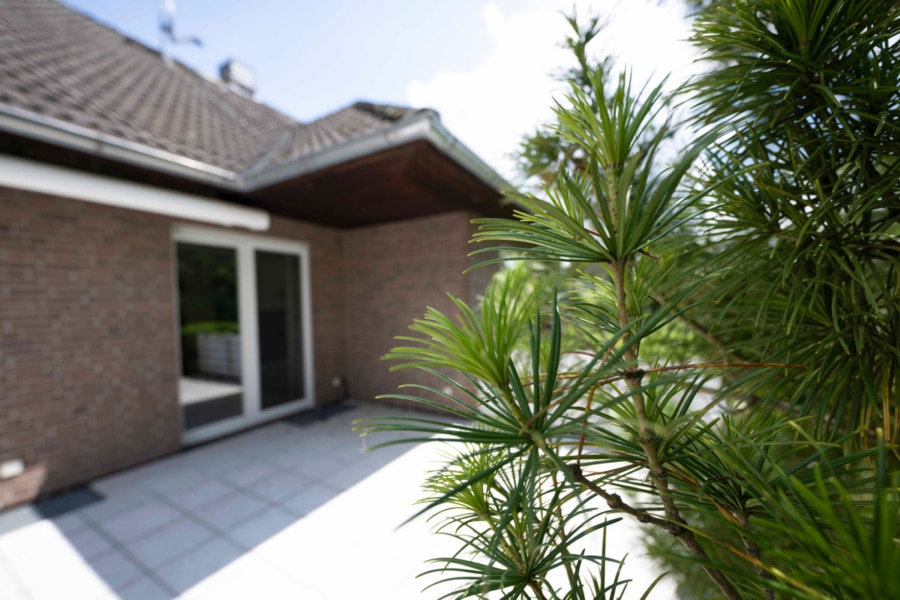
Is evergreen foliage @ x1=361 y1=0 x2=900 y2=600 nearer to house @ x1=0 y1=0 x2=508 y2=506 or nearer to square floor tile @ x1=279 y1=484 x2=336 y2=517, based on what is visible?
house @ x1=0 y1=0 x2=508 y2=506

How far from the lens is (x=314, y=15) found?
6309mm

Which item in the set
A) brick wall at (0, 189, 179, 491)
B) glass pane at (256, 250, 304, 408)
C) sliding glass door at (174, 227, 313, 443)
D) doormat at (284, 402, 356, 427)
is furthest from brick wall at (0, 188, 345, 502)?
doormat at (284, 402, 356, 427)

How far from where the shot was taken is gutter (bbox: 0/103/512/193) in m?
3.32

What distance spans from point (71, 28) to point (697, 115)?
1032cm

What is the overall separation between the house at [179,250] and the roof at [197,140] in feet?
0.10

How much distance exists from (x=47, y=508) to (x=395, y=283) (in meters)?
5.27

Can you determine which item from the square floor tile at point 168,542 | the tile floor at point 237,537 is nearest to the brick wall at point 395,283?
the tile floor at point 237,537

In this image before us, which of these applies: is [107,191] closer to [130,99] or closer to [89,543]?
[130,99]

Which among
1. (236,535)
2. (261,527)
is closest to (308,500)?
(261,527)

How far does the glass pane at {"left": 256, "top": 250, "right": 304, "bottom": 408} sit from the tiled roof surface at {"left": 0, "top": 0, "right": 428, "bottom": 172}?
1.94 meters

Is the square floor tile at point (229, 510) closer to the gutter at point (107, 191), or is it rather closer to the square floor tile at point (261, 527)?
the square floor tile at point (261, 527)

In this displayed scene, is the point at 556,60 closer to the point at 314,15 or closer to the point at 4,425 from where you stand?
the point at 4,425

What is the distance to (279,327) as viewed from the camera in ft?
22.3

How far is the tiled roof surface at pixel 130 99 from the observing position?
401cm
